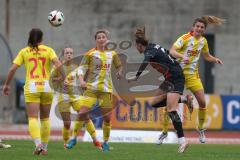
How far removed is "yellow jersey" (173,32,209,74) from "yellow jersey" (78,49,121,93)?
4.32 feet

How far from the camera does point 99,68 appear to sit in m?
16.0

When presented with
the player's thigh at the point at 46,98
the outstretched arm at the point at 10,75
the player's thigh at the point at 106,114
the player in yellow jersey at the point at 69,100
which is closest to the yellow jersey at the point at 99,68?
the player's thigh at the point at 106,114

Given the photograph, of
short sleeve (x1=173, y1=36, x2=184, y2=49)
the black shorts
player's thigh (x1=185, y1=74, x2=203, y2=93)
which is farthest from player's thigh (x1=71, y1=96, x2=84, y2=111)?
the black shorts

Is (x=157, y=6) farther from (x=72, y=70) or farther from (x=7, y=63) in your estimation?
(x=72, y=70)

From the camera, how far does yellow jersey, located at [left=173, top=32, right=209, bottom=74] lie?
51.1 feet

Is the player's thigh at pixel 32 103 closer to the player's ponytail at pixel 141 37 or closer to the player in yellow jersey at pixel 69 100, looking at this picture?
the player's ponytail at pixel 141 37

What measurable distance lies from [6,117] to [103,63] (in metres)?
14.8

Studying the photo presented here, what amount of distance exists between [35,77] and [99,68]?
2.42 m

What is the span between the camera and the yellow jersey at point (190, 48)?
51.1 ft

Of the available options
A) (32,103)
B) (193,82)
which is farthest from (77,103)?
(32,103)

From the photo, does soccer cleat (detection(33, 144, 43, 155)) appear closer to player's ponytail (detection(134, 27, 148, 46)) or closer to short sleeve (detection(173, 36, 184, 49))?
player's ponytail (detection(134, 27, 148, 46))

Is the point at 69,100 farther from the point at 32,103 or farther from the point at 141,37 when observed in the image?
the point at 32,103

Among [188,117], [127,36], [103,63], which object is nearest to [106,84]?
[103,63]

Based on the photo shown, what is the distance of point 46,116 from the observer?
14.1 meters
